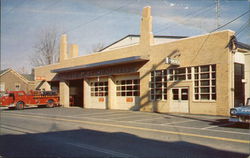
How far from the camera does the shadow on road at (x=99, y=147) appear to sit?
7.46m

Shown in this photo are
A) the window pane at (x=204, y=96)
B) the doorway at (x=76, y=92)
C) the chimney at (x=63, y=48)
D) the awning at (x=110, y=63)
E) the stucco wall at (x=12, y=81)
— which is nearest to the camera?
the window pane at (x=204, y=96)

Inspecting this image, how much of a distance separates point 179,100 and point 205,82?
2.71 m

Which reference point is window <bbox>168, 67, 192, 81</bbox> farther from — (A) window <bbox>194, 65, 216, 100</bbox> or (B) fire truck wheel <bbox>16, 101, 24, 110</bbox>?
(B) fire truck wheel <bbox>16, 101, 24, 110</bbox>

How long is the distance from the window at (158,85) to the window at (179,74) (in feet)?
1.92

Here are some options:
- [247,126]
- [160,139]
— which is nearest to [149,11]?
[247,126]

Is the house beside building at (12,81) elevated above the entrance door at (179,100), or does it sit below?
above

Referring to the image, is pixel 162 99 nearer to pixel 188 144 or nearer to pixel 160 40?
pixel 188 144

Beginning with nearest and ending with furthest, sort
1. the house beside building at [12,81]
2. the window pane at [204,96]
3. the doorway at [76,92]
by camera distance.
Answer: the window pane at [204,96], the doorway at [76,92], the house beside building at [12,81]

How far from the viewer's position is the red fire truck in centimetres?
3044

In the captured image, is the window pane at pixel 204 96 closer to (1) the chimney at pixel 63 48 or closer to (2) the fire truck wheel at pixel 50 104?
(2) the fire truck wheel at pixel 50 104

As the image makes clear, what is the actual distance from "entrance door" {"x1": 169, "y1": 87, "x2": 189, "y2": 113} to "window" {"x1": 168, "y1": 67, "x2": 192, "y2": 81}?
35.5 inches

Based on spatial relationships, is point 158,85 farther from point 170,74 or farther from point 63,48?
point 63,48

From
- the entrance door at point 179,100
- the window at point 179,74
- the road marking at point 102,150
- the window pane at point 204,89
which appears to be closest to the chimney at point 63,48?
the window at point 179,74

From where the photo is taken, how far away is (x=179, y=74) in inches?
865
